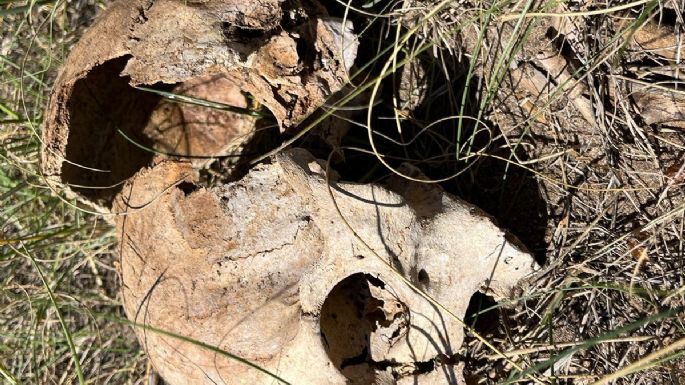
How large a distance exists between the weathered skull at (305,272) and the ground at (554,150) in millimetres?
225

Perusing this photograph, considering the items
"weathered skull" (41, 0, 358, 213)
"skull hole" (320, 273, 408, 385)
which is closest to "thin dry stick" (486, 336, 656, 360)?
"skull hole" (320, 273, 408, 385)

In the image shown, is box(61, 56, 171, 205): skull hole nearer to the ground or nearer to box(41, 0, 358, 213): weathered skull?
box(41, 0, 358, 213): weathered skull

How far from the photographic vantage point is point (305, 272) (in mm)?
2160

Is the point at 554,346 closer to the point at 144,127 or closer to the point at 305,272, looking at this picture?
the point at 305,272

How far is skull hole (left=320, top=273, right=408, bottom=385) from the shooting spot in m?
2.25

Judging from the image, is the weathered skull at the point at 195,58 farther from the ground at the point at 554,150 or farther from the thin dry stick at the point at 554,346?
the thin dry stick at the point at 554,346

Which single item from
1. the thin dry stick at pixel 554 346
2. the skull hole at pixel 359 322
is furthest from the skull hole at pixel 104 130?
the thin dry stick at pixel 554 346

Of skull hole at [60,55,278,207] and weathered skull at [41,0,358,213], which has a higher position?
weathered skull at [41,0,358,213]

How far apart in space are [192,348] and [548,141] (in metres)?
1.51

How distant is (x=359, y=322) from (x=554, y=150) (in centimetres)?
100

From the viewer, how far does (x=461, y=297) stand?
2.23m

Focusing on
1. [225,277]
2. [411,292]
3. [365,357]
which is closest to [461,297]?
[411,292]

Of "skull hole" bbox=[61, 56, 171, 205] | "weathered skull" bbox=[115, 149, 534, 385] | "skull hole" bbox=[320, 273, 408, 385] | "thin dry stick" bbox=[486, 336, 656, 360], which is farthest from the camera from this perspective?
"skull hole" bbox=[61, 56, 171, 205]

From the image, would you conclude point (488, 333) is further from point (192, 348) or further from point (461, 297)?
point (192, 348)
